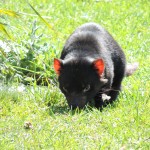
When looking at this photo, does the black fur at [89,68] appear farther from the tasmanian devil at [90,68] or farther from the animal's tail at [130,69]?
the animal's tail at [130,69]

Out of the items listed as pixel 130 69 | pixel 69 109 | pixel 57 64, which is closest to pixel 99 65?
pixel 57 64

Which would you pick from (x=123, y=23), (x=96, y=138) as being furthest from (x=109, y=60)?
(x=123, y=23)

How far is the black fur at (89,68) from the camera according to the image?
6.67 metres

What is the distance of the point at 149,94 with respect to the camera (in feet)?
22.6

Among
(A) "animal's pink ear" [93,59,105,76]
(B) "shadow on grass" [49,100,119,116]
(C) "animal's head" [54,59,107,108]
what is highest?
(A) "animal's pink ear" [93,59,105,76]

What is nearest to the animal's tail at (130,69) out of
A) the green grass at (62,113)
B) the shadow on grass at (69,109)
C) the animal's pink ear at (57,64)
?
the green grass at (62,113)

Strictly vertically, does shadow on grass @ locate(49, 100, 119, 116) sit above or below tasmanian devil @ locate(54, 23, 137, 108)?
below

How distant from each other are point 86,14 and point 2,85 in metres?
4.36

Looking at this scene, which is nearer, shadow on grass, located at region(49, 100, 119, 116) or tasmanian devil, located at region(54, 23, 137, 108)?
shadow on grass, located at region(49, 100, 119, 116)

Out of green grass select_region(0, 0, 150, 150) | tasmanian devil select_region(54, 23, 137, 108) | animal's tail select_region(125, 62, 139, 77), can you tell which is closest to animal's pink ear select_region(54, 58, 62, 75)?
tasmanian devil select_region(54, 23, 137, 108)

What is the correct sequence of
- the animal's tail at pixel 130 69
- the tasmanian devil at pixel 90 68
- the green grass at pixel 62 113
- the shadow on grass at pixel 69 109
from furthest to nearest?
the animal's tail at pixel 130 69
the tasmanian devil at pixel 90 68
the shadow on grass at pixel 69 109
the green grass at pixel 62 113

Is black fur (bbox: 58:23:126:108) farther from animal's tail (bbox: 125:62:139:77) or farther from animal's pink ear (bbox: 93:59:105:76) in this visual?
animal's tail (bbox: 125:62:139:77)

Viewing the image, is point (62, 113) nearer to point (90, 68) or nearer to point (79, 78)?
point (79, 78)

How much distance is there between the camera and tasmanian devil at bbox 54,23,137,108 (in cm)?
667
